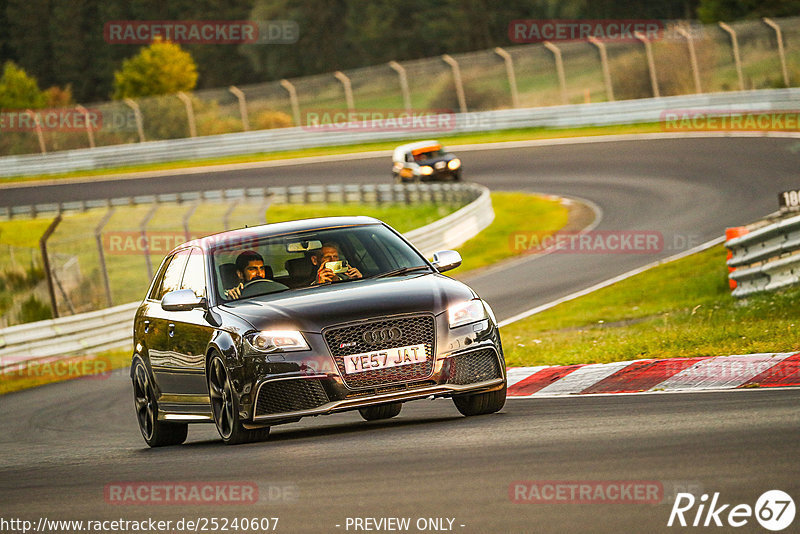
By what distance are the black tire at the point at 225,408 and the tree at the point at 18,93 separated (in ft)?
247

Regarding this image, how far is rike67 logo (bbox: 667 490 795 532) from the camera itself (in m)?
4.80

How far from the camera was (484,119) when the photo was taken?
5112 cm

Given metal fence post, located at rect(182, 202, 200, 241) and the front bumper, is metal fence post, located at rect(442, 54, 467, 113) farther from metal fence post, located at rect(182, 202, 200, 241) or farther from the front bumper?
the front bumper

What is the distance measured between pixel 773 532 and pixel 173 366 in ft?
19.8

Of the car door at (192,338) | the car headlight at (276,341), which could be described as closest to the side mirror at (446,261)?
A: the car headlight at (276,341)

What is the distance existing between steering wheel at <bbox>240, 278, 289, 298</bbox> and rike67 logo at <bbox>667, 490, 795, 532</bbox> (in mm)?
4680

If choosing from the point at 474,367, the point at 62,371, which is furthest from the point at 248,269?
the point at 62,371

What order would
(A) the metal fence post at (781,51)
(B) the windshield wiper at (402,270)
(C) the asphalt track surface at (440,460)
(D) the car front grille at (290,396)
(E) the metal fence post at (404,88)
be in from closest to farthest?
1. (C) the asphalt track surface at (440,460)
2. (D) the car front grille at (290,396)
3. (B) the windshield wiper at (402,270)
4. (A) the metal fence post at (781,51)
5. (E) the metal fence post at (404,88)

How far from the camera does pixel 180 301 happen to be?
9.31m

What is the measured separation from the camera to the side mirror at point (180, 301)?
9.30 metres

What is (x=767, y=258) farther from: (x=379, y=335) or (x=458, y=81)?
(x=458, y=81)

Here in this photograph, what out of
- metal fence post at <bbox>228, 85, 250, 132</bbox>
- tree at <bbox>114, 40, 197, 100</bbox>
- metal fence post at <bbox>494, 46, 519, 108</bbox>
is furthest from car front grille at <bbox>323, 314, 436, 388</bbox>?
tree at <bbox>114, 40, 197, 100</bbox>

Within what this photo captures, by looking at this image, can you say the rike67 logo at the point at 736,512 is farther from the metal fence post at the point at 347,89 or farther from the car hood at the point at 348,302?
the metal fence post at the point at 347,89

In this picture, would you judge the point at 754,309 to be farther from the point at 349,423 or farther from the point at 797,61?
the point at 797,61
